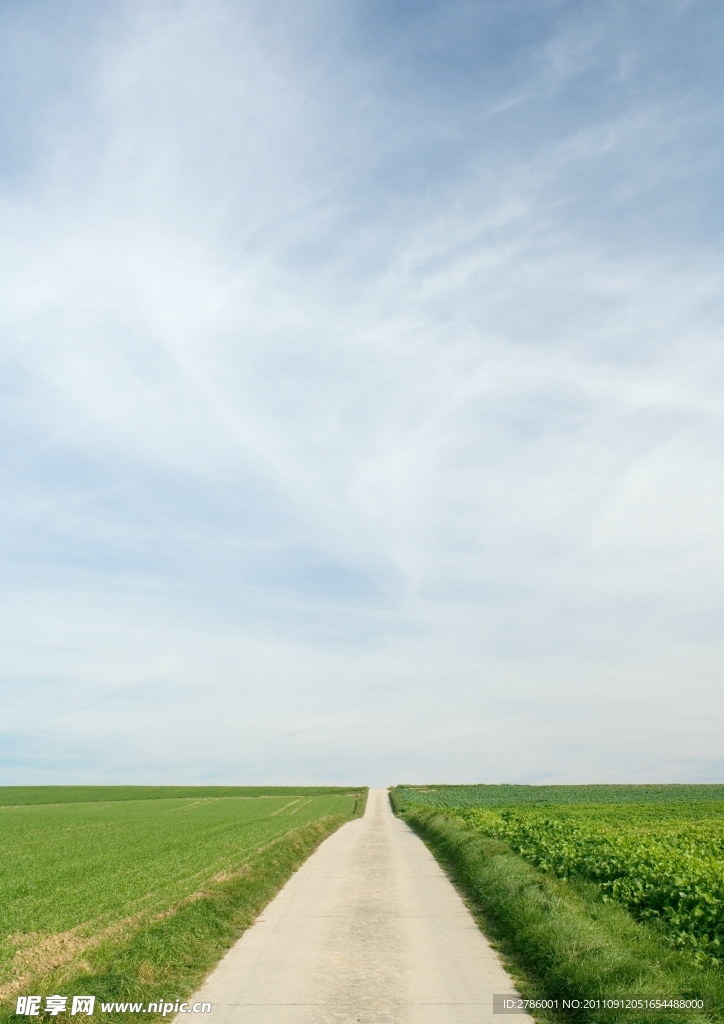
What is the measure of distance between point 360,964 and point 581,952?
10.8 ft

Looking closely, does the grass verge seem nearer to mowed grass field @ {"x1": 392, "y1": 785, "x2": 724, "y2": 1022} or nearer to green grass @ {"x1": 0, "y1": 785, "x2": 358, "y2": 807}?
mowed grass field @ {"x1": 392, "y1": 785, "x2": 724, "y2": 1022}

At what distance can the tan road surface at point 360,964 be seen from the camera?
884 centimetres

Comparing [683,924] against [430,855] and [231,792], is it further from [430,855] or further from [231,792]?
[231,792]

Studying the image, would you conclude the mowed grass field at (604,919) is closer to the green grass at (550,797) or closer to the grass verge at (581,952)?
the grass verge at (581,952)

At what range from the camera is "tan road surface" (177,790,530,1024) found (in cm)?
884

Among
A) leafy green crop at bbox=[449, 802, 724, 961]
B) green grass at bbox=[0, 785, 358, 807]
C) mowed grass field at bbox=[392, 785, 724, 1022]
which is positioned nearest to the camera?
mowed grass field at bbox=[392, 785, 724, 1022]

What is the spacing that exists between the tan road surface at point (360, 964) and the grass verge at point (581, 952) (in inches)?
19.4

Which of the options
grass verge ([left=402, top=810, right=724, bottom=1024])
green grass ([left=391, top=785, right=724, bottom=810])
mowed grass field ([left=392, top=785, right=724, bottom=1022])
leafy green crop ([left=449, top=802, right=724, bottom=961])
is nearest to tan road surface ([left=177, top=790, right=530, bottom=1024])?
grass verge ([left=402, top=810, right=724, bottom=1024])

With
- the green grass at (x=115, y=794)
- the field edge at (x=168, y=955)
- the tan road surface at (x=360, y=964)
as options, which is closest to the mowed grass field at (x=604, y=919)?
the tan road surface at (x=360, y=964)

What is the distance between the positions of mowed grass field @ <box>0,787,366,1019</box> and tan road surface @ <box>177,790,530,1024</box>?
703 mm

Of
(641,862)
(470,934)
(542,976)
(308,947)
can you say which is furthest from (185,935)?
(641,862)

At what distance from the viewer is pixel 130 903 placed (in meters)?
18.0

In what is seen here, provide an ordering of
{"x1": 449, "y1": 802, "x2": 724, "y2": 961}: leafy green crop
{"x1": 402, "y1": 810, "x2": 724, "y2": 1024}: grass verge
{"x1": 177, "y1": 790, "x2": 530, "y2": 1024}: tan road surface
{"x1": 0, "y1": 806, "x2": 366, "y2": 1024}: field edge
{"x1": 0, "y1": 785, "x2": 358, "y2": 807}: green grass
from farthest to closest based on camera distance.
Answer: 1. {"x1": 0, "y1": 785, "x2": 358, "y2": 807}: green grass
2. {"x1": 449, "y1": 802, "x2": 724, "y2": 961}: leafy green crop
3. {"x1": 0, "y1": 806, "x2": 366, "y2": 1024}: field edge
4. {"x1": 177, "y1": 790, "x2": 530, "y2": 1024}: tan road surface
5. {"x1": 402, "y1": 810, "x2": 724, "y2": 1024}: grass verge

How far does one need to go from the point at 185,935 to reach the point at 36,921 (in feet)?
19.1
